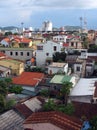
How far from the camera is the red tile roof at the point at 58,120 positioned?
1393 cm

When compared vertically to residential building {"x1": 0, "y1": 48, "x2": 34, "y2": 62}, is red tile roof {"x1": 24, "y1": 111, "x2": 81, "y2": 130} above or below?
below

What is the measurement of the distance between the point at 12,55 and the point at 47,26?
60083mm

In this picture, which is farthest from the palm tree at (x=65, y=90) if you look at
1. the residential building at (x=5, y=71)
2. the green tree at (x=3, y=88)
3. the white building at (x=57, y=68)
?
the residential building at (x=5, y=71)

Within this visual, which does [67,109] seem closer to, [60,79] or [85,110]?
[85,110]

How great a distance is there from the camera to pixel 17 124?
50.7 feet

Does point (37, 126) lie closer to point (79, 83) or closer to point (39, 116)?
point (39, 116)

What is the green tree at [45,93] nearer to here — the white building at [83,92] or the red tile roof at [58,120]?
the white building at [83,92]

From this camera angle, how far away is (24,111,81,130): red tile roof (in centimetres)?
1393

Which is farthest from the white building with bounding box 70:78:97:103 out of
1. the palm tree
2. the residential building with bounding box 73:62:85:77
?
the residential building with bounding box 73:62:85:77

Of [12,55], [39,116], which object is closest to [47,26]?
[12,55]

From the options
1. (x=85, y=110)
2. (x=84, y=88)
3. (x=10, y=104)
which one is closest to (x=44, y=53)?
(x=84, y=88)

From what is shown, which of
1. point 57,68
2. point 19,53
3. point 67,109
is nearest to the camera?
point 67,109

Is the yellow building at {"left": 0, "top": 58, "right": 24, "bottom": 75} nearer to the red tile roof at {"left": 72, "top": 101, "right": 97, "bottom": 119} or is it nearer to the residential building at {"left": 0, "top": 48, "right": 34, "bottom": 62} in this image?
the residential building at {"left": 0, "top": 48, "right": 34, "bottom": 62}

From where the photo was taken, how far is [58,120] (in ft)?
46.7
